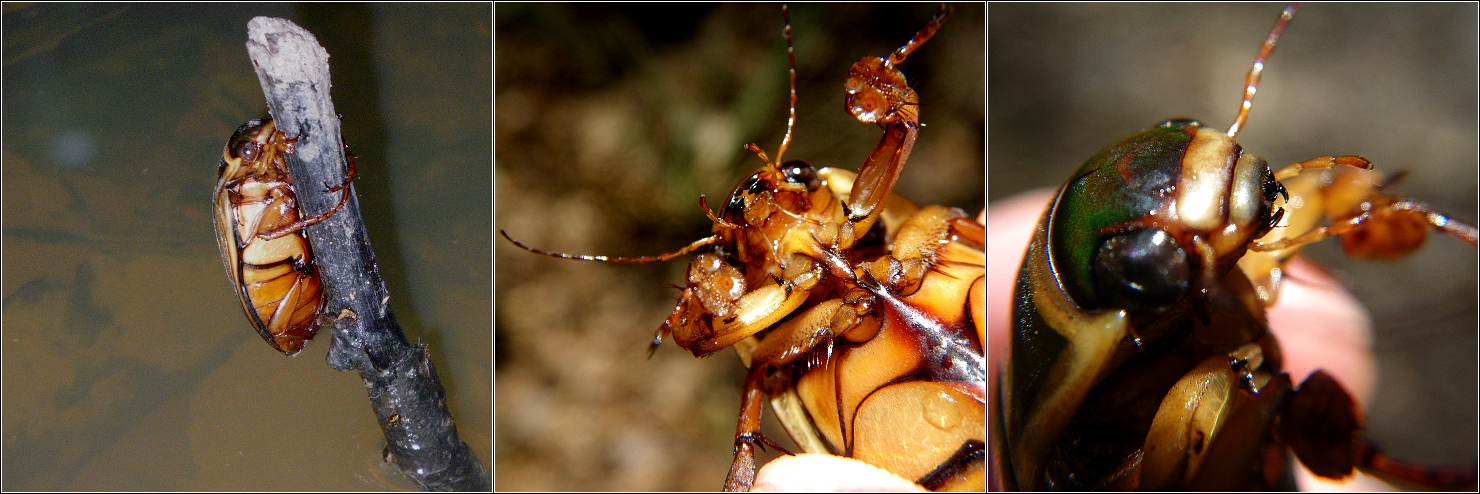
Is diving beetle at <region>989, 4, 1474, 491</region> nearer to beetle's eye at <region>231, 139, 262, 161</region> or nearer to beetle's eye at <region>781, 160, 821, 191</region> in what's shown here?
beetle's eye at <region>781, 160, 821, 191</region>

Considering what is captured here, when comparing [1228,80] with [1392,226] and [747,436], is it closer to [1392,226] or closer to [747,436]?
[1392,226]

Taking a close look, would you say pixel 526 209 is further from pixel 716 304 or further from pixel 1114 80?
pixel 1114 80

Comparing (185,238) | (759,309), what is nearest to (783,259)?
(759,309)

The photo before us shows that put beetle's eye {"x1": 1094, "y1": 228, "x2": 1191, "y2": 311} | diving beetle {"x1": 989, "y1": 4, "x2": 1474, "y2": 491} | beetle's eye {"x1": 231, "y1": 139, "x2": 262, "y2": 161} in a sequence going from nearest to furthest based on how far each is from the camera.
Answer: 1. beetle's eye {"x1": 1094, "y1": 228, "x2": 1191, "y2": 311}
2. beetle's eye {"x1": 231, "y1": 139, "x2": 262, "y2": 161}
3. diving beetle {"x1": 989, "y1": 4, "x2": 1474, "y2": 491}

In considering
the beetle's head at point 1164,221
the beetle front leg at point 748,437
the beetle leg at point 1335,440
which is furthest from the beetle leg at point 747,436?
the beetle leg at point 1335,440

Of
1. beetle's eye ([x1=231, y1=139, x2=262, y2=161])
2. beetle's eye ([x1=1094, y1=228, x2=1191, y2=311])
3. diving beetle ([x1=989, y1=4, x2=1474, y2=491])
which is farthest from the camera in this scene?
diving beetle ([x1=989, y1=4, x2=1474, y2=491])

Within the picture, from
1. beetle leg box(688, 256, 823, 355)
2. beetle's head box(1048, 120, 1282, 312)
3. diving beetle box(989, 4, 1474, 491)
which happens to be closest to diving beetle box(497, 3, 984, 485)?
beetle leg box(688, 256, 823, 355)
